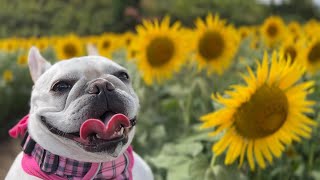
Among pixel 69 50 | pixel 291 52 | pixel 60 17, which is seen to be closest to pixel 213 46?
pixel 291 52

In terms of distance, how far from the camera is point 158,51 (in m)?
3.11

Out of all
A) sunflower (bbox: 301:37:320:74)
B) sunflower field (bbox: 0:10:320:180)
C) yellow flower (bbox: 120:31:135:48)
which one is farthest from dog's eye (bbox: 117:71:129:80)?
yellow flower (bbox: 120:31:135:48)

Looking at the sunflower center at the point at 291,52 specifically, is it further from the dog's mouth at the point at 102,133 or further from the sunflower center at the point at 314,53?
the dog's mouth at the point at 102,133

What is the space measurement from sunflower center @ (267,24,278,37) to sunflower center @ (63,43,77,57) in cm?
180

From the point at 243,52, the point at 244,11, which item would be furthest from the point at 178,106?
the point at 244,11

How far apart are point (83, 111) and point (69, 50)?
3797mm

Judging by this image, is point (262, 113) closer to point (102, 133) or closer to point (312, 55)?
point (102, 133)

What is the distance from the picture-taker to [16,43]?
25.4 feet

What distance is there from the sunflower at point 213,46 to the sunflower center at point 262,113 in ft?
3.83

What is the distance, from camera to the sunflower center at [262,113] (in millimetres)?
1840

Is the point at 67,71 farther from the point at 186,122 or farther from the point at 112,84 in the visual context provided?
the point at 186,122

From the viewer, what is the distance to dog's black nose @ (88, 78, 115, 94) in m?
1.21

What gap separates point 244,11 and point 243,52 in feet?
36.0

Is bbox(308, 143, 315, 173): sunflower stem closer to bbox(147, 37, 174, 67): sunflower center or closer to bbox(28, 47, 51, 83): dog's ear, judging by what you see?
bbox(147, 37, 174, 67): sunflower center
